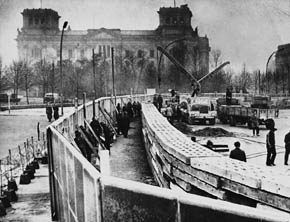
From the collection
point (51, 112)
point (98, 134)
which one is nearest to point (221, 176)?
point (98, 134)

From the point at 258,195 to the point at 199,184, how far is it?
47.6 inches

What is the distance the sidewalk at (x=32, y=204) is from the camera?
6.64 m

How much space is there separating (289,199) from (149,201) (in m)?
2.14

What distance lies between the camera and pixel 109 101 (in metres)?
22.4

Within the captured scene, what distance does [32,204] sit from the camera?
24.1 ft

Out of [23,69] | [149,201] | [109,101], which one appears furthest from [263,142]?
[23,69]

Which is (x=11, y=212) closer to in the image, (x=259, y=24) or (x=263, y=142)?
(x=263, y=142)

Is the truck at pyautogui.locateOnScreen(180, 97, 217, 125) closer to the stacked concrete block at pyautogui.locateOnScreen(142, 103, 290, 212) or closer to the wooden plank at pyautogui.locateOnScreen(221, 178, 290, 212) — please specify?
the stacked concrete block at pyautogui.locateOnScreen(142, 103, 290, 212)

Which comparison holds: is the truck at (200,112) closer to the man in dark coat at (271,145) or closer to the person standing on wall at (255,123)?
the person standing on wall at (255,123)

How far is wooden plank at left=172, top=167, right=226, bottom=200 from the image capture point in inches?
188

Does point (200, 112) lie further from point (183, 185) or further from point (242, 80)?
point (242, 80)

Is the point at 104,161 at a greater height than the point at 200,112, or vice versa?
the point at 104,161

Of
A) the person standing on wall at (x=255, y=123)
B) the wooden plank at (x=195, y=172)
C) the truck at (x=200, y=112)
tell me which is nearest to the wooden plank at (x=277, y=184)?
the wooden plank at (x=195, y=172)

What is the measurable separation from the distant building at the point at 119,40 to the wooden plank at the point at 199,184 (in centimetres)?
3562
